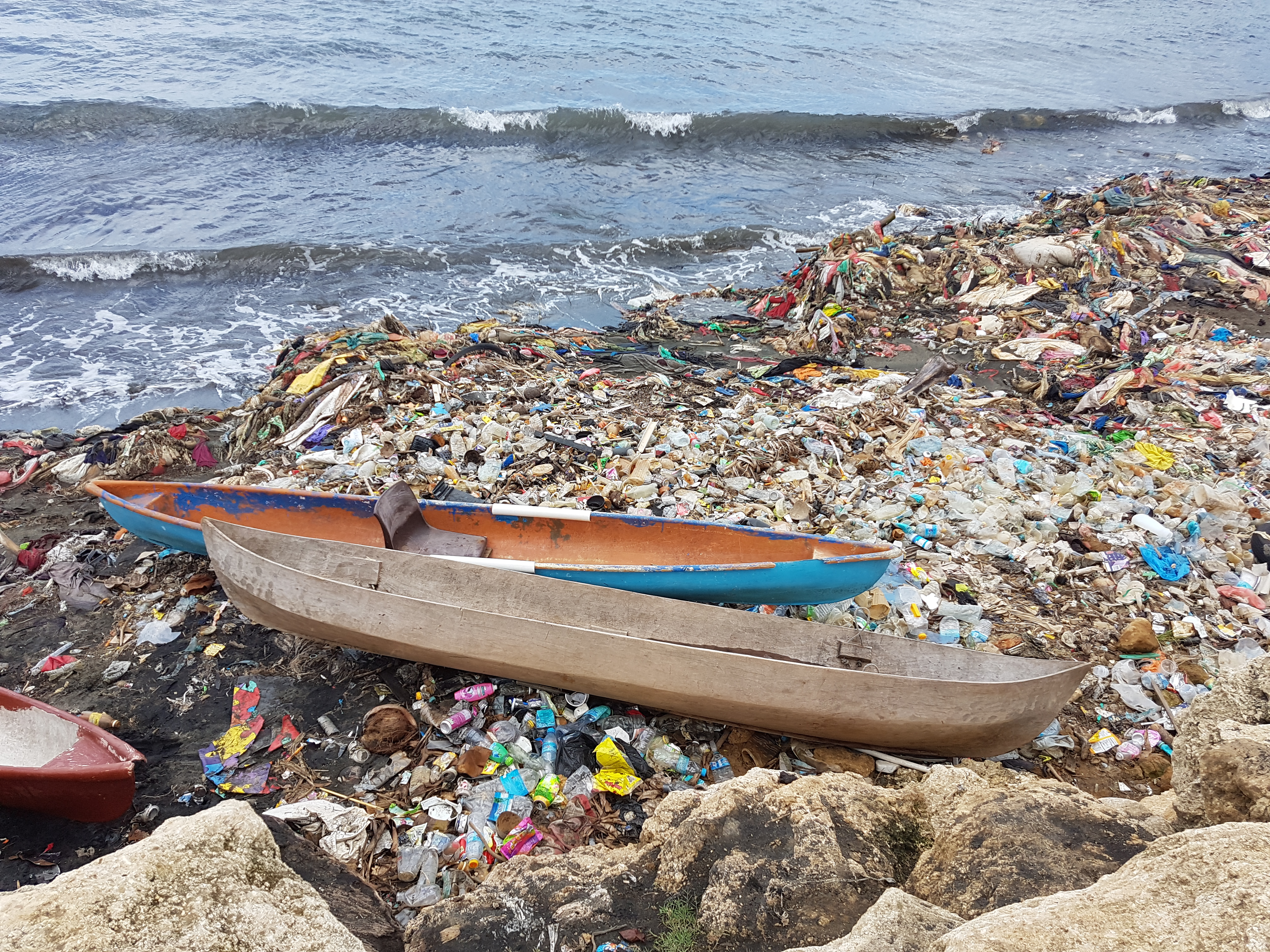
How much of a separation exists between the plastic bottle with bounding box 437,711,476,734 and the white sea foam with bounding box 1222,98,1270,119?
31.2 m

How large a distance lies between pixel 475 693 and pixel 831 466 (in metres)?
3.89

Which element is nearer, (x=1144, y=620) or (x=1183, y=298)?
(x=1144, y=620)

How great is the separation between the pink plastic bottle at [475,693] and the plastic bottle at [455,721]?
8cm

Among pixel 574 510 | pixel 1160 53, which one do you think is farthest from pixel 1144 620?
pixel 1160 53

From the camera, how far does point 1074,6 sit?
36875mm

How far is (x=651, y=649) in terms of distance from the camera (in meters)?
3.84

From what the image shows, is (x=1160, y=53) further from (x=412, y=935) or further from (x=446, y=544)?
(x=412, y=935)

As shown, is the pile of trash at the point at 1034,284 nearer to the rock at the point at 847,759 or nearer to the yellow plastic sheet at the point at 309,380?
the yellow plastic sheet at the point at 309,380

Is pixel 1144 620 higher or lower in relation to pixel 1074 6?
lower

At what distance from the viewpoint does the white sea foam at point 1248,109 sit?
923 inches

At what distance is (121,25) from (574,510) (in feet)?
95.3

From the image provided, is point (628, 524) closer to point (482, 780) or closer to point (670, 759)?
point (670, 759)

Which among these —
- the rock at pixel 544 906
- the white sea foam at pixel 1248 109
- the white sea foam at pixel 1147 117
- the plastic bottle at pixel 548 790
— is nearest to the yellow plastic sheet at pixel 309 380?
the plastic bottle at pixel 548 790

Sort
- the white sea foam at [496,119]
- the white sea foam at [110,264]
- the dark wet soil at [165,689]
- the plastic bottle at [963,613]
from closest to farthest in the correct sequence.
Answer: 1. the dark wet soil at [165,689]
2. the plastic bottle at [963,613]
3. the white sea foam at [110,264]
4. the white sea foam at [496,119]
